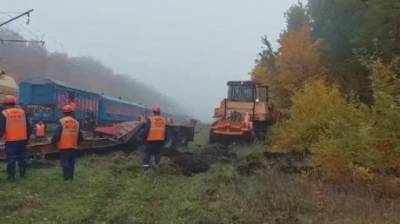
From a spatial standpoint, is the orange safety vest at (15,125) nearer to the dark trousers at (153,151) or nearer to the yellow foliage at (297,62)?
the dark trousers at (153,151)

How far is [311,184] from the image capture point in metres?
13.8

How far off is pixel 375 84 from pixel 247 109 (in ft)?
55.2

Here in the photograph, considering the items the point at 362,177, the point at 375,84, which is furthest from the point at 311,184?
the point at 375,84

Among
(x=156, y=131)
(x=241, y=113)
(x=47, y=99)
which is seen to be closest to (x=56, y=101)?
(x=47, y=99)

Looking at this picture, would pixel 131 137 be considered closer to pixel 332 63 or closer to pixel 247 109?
pixel 247 109

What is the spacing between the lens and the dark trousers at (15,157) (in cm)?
1441

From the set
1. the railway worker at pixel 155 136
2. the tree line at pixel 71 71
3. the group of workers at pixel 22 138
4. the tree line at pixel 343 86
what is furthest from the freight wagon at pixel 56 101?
the tree line at pixel 71 71

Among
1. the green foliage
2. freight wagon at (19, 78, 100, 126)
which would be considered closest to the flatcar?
freight wagon at (19, 78, 100, 126)

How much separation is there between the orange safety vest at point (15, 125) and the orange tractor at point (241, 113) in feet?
47.7

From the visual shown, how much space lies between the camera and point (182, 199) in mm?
12172

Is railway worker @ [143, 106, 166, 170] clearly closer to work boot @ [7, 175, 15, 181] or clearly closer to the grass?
the grass

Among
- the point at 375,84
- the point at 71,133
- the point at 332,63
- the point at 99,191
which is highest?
the point at 332,63

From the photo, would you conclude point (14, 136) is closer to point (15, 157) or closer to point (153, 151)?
point (15, 157)

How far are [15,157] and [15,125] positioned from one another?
0.70 m
